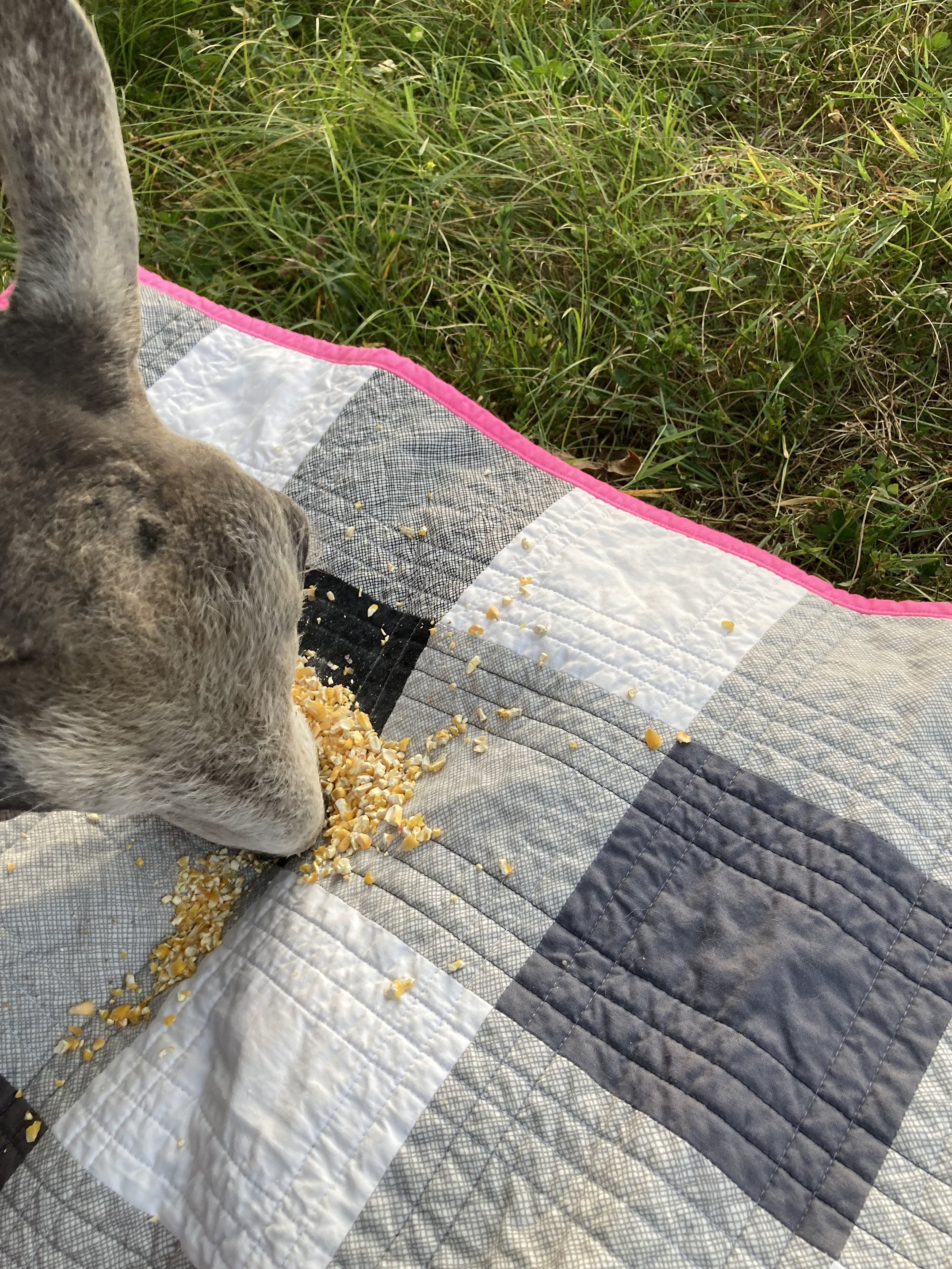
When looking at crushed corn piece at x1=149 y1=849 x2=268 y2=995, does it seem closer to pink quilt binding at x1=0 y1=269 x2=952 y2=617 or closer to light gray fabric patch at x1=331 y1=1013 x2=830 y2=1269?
light gray fabric patch at x1=331 y1=1013 x2=830 y2=1269

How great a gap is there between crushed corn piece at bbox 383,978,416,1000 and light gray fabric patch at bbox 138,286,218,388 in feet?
4.10

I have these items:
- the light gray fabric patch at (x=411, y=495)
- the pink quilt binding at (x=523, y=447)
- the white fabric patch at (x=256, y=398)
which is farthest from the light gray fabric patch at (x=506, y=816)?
the white fabric patch at (x=256, y=398)

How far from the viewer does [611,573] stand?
5.55 ft

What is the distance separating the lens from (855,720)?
1472 mm

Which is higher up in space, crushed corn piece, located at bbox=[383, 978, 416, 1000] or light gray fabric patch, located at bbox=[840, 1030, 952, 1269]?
light gray fabric patch, located at bbox=[840, 1030, 952, 1269]

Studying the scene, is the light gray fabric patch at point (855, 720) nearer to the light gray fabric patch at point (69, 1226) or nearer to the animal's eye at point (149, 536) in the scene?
the animal's eye at point (149, 536)

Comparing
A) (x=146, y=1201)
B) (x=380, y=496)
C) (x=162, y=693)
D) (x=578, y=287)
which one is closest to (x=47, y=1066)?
(x=146, y=1201)

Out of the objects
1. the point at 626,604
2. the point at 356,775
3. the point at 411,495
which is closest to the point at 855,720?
the point at 626,604

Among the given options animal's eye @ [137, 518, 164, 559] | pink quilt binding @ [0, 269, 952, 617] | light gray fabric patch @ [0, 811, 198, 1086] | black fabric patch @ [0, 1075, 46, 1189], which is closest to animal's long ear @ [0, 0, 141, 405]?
animal's eye @ [137, 518, 164, 559]

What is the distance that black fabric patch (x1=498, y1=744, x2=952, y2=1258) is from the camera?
4.00ft

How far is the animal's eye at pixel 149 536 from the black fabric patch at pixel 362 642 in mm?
716

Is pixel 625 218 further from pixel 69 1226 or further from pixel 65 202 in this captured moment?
pixel 69 1226

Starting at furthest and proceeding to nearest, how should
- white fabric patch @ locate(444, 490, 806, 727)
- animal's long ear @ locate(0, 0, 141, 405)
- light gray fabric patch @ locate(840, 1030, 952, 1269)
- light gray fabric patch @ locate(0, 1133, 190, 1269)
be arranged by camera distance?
white fabric patch @ locate(444, 490, 806, 727) → light gray fabric patch @ locate(0, 1133, 190, 1269) → light gray fabric patch @ locate(840, 1030, 952, 1269) → animal's long ear @ locate(0, 0, 141, 405)

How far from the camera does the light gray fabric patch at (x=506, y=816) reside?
1400mm
